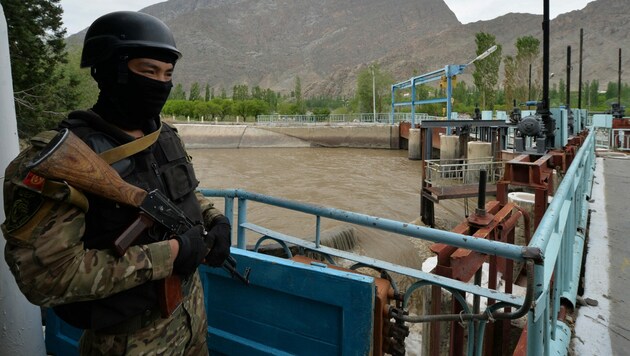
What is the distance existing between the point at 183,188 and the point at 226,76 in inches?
7476

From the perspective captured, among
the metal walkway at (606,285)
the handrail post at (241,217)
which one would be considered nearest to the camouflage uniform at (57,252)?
the handrail post at (241,217)

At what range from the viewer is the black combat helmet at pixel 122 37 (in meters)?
1.51

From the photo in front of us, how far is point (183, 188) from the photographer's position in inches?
65.5

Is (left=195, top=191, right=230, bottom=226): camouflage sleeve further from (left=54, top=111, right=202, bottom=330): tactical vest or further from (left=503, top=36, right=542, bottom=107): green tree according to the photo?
(left=503, top=36, right=542, bottom=107): green tree

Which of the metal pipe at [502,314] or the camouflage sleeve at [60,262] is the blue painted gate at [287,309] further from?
the camouflage sleeve at [60,262]

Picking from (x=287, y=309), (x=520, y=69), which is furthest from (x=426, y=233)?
(x=520, y=69)

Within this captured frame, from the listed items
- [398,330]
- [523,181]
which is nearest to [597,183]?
[523,181]

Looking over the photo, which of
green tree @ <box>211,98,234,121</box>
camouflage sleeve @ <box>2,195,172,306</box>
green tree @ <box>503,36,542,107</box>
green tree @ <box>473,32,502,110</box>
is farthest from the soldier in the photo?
green tree @ <box>211,98,234,121</box>

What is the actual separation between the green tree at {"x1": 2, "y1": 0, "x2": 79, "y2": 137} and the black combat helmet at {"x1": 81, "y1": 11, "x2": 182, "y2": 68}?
1719 cm

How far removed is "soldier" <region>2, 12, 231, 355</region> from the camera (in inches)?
47.5

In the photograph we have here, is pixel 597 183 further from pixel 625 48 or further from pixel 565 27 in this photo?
pixel 565 27

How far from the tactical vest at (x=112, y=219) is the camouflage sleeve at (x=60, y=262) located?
0.30 ft

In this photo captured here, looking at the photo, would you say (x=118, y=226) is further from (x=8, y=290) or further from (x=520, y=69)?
(x=520, y=69)

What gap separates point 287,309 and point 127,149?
3.26ft
